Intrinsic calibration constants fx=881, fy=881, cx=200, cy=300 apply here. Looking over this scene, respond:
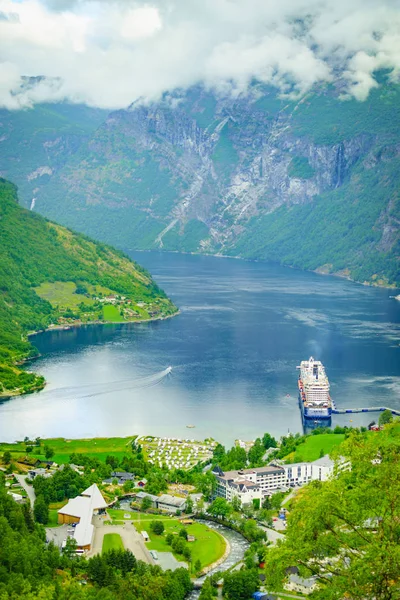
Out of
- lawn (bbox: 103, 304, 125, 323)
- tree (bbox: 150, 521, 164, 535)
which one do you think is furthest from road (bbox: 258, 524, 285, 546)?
lawn (bbox: 103, 304, 125, 323)

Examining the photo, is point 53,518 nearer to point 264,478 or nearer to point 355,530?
point 264,478

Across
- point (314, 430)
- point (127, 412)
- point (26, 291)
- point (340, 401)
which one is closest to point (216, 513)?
point (314, 430)

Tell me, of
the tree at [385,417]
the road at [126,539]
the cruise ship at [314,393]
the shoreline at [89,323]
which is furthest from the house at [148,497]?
the shoreline at [89,323]

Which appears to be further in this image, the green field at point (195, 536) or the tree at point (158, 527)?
the tree at point (158, 527)

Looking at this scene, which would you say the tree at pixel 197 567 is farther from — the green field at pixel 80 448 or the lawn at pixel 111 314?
the lawn at pixel 111 314

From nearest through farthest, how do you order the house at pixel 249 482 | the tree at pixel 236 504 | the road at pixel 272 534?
the road at pixel 272 534
the tree at pixel 236 504
the house at pixel 249 482

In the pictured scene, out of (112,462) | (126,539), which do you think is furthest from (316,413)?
(126,539)

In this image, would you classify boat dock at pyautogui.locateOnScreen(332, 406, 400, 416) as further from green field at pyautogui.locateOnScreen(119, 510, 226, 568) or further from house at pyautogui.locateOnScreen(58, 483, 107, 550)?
house at pyautogui.locateOnScreen(58, 483, 107, 550)
